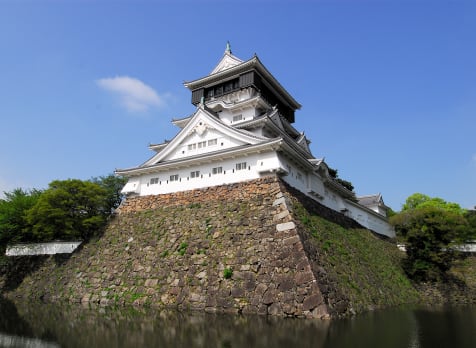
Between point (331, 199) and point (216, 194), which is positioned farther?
point (331, 199)

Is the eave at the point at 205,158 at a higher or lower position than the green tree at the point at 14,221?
higher

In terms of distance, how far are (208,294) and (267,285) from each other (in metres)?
2.36

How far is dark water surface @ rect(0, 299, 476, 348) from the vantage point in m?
7.88

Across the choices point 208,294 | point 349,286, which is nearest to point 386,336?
point 349,286

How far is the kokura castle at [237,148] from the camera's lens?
17.8m

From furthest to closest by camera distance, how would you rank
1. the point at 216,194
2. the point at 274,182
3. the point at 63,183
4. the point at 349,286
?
the point at 63,183
the point at 216,194
the point at 274,182
the point at 349,286

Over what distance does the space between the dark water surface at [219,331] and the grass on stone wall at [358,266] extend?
1.76m

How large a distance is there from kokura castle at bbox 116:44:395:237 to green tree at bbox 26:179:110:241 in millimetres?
3130

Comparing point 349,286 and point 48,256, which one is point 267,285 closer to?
point 349,286

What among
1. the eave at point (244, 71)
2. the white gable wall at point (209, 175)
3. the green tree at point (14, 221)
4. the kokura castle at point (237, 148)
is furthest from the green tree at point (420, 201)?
the green tree at point (14, 221)

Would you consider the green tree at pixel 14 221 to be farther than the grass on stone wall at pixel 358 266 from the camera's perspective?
Yes

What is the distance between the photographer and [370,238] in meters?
24.9

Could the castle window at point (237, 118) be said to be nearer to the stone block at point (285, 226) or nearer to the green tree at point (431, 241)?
the stone block at point (285, 226)

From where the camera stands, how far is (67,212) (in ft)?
73.8
